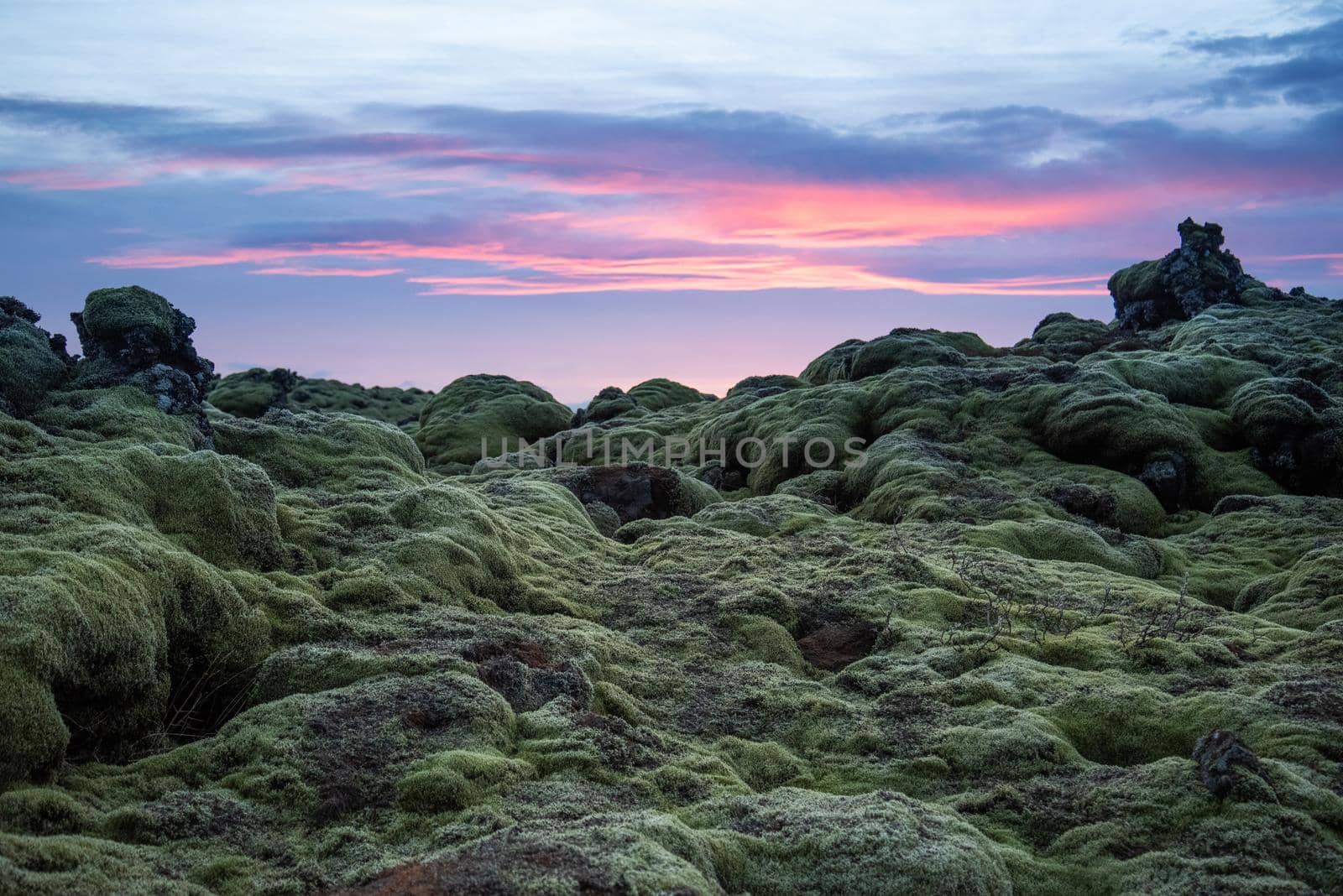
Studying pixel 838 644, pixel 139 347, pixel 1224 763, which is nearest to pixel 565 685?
pixel 838 644

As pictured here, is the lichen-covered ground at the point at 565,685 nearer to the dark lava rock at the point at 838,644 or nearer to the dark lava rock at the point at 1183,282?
the dark lava rock at the point at 838,644

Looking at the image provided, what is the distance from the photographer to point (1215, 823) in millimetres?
11469

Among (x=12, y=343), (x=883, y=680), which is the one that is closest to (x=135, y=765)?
(x=883, y=680)

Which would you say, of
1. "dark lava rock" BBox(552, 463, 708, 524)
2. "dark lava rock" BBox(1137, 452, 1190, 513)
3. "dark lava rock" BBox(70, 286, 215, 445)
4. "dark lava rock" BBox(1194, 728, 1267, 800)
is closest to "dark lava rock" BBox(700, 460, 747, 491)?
"dark lava rock" BBox(552, 463, 708, 524)

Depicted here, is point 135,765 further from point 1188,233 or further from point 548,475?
point 1188,233

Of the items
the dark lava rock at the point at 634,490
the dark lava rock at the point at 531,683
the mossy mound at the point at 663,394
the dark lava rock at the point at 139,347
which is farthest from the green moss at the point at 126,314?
the mossy mound at the point at 663,394

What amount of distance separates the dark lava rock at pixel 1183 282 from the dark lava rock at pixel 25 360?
109875 millimetres

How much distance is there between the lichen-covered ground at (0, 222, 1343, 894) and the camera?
10.3 metres

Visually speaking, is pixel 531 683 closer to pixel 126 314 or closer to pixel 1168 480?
pixel 126 314

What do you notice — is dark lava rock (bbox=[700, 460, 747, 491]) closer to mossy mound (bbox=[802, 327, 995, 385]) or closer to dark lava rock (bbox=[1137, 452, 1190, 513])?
mossy mound (bbox=[802, 327, 995, 385])

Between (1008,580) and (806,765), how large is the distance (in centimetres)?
1341

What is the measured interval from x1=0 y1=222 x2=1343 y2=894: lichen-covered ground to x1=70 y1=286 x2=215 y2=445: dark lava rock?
0.09m

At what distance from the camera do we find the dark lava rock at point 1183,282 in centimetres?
10850

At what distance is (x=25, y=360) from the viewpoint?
21.9 metres
